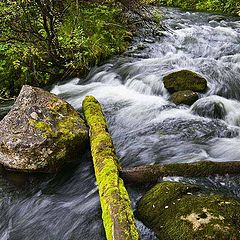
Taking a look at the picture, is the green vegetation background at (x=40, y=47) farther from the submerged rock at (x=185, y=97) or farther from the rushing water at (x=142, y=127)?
the submerged rock at (x=185, y=97)

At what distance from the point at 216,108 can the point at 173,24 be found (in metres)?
7.70

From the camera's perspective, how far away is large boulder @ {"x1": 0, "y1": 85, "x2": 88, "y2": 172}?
503 centimetres

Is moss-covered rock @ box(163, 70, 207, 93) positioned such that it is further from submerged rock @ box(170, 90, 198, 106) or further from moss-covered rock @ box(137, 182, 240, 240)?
moss-covered rock @ box(137, 182, 240, 240)

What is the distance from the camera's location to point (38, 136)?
5074mm

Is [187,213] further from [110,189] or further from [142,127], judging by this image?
[142,127]

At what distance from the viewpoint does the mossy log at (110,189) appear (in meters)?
3.05

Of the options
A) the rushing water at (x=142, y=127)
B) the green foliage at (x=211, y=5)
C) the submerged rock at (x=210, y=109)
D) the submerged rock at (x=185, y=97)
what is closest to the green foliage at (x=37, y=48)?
the rushing water at (x=142, y=127)

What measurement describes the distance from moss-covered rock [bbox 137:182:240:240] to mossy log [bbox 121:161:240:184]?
216 mm

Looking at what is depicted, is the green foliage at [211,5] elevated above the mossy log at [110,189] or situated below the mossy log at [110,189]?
below

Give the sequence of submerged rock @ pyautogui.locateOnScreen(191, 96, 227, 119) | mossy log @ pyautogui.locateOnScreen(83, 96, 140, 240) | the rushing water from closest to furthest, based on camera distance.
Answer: mossy log @ pyautogui.locateOnScreen(83, 96, 140, 240)
the rushing water
submerged rock @ pyautogui.locateOnScreen(191, 96, 227, 119)

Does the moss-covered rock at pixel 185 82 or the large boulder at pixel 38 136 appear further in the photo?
the moss-covered rock at pixel 185 82

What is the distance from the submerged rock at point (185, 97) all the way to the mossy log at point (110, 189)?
7.17 feet

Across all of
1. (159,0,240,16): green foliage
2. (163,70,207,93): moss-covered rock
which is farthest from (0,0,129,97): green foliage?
(159,0,240,16): green foliage

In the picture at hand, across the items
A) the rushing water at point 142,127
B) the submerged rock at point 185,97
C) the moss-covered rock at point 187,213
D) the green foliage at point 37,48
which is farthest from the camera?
the green foliage at point 37,48
